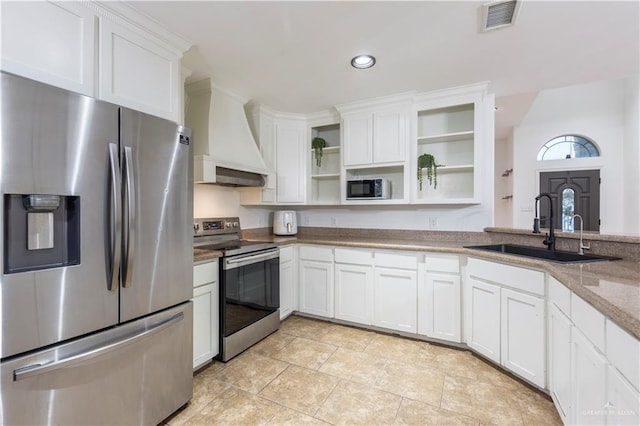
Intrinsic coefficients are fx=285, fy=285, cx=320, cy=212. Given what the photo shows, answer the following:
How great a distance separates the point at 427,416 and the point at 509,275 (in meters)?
1.12

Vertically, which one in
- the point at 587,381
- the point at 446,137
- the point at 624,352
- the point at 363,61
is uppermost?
the point at 363,61

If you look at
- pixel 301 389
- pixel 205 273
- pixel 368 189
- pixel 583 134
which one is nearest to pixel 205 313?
pixel 205 273

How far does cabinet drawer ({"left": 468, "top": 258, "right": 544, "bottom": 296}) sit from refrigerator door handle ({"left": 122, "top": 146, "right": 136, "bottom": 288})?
7.97 ft

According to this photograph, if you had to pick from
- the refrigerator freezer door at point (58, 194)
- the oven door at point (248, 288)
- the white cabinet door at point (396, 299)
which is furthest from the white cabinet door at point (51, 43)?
the white cabinet door at point (396, 299)

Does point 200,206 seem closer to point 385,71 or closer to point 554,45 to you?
point 385,71

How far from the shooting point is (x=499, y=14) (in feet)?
5.73

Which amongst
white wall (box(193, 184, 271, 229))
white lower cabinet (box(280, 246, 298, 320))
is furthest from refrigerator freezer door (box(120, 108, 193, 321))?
white lower cabinet (box(280, 246, 298, 320))

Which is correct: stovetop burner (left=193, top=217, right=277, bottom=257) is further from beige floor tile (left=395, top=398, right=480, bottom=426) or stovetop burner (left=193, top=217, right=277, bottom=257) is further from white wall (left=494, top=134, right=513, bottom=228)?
white wall (left=494, top=134, right=513, bottom=228)

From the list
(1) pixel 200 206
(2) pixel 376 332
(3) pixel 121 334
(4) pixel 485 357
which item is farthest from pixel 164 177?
(4) pixel 485 357

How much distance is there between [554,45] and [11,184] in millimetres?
3217

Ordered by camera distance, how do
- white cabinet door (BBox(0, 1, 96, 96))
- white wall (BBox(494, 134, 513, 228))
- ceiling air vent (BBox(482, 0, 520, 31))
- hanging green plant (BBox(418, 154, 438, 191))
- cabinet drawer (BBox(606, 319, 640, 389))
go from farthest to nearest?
white wall (BBox(494, 134, 513, 228)), hanging green plant (BBox(418, 154, 438, 191)), ceiling air vent (BBox(482, 0, 520, 31)), white cabinet door (BBox(0, 1, 96, 96)), cabinet drawer (BBox(606, 319, 640, 389))

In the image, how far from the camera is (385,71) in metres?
2.47

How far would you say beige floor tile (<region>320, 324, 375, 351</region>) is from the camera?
2.66 metres

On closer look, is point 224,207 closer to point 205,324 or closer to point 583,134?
point 205,324
